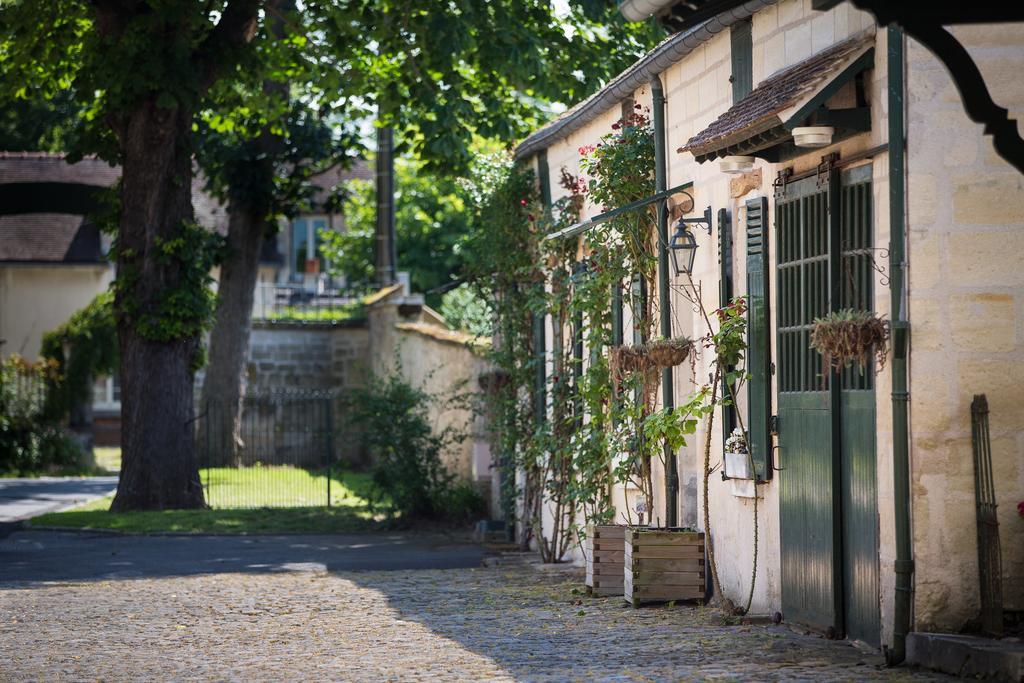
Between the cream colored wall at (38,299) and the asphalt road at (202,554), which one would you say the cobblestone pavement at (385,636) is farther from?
the cream colored wall at (38,299)

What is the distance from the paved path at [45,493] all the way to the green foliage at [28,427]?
87cm

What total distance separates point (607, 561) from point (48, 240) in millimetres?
32245

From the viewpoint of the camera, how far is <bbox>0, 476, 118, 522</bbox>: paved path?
2123cm

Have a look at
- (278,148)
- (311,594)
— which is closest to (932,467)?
(311,594)

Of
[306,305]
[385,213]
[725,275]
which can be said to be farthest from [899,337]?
[306,305]

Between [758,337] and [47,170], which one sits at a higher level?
[47,170]

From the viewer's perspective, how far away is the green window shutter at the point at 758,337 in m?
9.89

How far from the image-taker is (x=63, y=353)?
31.9 m

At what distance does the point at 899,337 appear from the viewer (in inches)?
316

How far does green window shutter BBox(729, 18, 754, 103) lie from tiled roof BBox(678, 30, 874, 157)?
0.54 m

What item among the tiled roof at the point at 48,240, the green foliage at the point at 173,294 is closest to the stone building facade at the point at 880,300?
the green foliage at the point at 173,294

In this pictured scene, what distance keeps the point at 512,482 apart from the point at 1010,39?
8875 mm

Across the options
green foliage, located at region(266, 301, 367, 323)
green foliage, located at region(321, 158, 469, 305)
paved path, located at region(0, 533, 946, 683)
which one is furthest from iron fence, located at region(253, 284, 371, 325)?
paved path, located at region(0, 533, 946, 683)

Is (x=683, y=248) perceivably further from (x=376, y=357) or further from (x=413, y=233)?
(x=413, y=233)
